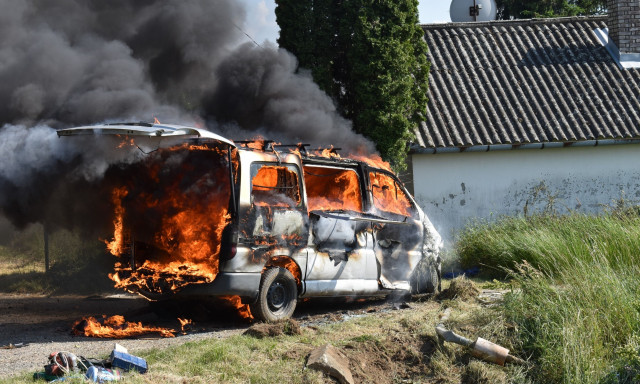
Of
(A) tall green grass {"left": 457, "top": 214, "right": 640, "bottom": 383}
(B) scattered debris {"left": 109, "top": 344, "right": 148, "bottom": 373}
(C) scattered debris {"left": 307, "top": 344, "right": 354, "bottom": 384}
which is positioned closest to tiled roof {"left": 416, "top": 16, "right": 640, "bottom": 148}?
(A) tall green grass {"left": 457, "top": 214, "right": 640, "bottom": 383}

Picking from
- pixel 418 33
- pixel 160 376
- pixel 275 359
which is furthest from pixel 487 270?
pixel 160 376

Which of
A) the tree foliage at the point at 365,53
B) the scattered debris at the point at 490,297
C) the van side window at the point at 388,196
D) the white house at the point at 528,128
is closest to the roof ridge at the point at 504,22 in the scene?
the white house at the point at 528,128

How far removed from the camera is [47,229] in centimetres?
973

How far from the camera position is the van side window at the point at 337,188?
387 inches

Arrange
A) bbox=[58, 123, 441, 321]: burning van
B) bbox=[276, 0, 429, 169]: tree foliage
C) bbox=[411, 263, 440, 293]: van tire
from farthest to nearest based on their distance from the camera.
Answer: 1. bbox=[276, 0, 429, 169]: tree foliage
2. bbox=[411, 263, 440, 293]: van tire
3. bbox=[58, 123, 441, 321]: burning van

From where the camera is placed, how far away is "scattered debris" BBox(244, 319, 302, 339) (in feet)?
23.6

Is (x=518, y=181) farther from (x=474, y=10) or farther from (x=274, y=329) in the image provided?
(x=274, y=329)

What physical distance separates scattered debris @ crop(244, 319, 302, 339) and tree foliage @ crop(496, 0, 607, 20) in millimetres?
22163

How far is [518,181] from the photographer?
1638cm

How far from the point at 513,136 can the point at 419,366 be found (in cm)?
1033

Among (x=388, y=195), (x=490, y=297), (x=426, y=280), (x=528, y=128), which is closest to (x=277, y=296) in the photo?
(x=388, y=195)

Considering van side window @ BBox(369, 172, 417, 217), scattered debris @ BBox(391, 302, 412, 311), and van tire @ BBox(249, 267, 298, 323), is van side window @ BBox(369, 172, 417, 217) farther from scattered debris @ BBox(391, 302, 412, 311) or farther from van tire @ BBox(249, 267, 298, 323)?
van tire @ BBox(249, 267, 298, 323)

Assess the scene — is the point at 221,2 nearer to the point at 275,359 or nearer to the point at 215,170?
the point at 215,170

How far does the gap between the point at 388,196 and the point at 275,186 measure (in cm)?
241
